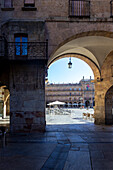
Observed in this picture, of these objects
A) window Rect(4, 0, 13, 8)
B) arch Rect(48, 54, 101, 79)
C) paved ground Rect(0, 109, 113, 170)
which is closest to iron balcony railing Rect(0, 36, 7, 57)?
window Rect(4, 0, 13, 8)

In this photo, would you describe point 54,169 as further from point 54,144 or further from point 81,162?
point 54,144

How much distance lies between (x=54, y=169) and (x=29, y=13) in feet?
28.6

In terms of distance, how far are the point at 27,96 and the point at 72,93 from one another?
7009 cm

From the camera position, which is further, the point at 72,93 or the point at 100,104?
the point at 72,93

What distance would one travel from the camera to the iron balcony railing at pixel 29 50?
9.58 meters

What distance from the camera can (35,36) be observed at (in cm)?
995

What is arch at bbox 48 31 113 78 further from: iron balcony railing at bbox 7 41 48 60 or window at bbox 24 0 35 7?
window at bbox 24 0 35 7

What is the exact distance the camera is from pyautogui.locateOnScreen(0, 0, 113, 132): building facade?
9695 mm

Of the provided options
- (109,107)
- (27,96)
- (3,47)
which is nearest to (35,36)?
(3,47)

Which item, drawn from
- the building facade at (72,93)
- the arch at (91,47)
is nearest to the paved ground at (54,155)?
the arch at (91,47)

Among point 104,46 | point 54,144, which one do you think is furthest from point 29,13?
point 54,144

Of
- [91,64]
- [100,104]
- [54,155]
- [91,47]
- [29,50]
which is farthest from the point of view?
[91,64]

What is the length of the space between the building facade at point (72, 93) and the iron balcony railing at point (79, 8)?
219 ft

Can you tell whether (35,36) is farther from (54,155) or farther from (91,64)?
(91,64)
